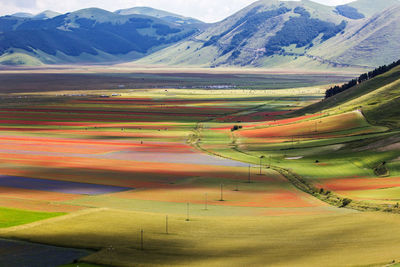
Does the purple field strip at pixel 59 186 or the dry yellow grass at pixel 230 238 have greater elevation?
the purple field strip at pixel 59 186

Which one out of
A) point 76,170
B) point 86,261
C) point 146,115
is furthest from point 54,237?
A: point 146,115

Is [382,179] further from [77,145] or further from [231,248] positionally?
[77,145]

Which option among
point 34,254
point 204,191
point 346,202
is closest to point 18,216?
point 34,254

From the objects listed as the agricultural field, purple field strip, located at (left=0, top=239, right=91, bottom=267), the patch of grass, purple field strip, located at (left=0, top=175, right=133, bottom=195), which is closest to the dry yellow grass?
the agricultural field

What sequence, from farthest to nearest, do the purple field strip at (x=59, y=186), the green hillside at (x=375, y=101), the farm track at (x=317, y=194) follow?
1. the green hillside at (x=375, y=101)
2. the purple field strip at (x=59, y=186)
3. the farm track at (x=317, y=194)

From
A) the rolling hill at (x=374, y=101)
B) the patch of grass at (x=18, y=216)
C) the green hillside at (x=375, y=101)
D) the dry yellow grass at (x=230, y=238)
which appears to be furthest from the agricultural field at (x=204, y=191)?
the rolling hill at (x=374, y=101)

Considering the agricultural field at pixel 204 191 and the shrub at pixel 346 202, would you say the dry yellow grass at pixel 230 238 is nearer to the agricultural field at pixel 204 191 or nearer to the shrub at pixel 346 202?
the agricultural field at pixel 204 191
